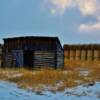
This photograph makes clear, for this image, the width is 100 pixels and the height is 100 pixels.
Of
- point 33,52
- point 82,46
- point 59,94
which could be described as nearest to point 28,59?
point 33,52

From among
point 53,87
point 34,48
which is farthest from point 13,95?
point 34,48

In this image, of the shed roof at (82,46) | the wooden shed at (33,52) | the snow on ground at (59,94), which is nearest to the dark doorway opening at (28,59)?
the wooden shed at (33,52)

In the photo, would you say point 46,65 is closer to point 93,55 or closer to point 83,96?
point 83,96

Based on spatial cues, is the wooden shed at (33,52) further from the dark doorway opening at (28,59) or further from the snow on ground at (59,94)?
the snow on ground at (59,94)

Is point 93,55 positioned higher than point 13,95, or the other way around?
point 13,95

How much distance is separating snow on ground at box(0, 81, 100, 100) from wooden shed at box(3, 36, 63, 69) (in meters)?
16.0

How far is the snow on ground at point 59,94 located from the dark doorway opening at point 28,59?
16.5m

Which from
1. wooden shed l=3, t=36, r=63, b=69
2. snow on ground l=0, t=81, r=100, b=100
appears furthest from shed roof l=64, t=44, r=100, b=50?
snow on ground l=0, t=81, r=100, b=100

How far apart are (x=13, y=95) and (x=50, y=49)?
20688 millimetres

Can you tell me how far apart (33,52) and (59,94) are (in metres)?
18.4

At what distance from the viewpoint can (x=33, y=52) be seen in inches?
1423

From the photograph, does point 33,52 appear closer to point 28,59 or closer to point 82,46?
point 28,59

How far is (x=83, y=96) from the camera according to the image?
17.2m

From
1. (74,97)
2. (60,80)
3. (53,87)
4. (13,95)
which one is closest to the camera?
(13,95)
